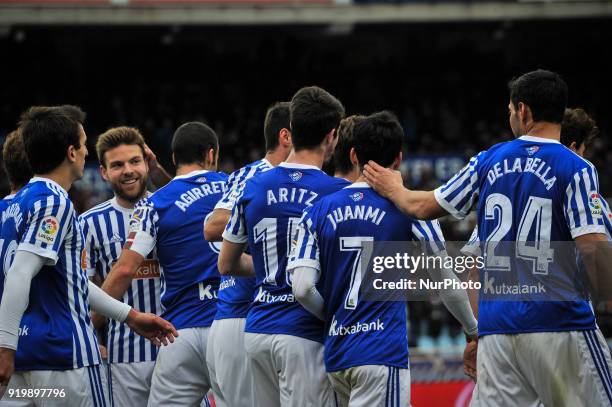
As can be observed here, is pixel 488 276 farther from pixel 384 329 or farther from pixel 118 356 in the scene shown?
pixel 118 356

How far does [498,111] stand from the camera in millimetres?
22203

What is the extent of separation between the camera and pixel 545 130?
15.8 ft

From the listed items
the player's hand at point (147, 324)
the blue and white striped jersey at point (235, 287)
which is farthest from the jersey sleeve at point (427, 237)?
the player's hand at point (147, 324)

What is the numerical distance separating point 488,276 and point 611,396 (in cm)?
81

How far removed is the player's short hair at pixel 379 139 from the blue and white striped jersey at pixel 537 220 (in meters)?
0.38

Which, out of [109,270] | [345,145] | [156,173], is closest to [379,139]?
[345,145]

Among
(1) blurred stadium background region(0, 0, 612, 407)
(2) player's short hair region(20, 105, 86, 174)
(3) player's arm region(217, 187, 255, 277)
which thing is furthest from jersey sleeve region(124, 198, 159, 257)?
(1) blurred stadium background region(0, 0, 612, 407)

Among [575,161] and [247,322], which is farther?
[247,322]

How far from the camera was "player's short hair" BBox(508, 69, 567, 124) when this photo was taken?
481 centimetres

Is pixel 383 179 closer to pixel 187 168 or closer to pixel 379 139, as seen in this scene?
pixel 379 139

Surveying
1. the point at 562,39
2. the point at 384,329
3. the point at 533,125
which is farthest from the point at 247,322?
the point at 562,39

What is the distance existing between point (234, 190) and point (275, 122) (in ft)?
1.83

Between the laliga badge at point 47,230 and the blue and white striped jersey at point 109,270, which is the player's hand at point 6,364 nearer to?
the laliga badge at point 47,230

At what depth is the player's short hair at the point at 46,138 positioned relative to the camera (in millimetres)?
4922
